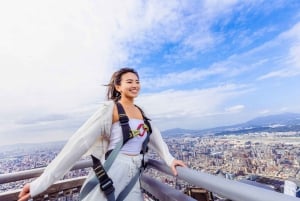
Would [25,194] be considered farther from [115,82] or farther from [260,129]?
[260,129]

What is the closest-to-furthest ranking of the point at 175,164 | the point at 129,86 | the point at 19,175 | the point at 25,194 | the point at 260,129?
the point at 25,194 < the point at 175,164 < the point at 129,86 < the point at 19,175 < the point at 260,129

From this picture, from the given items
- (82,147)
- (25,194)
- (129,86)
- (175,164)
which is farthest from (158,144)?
(25,194)

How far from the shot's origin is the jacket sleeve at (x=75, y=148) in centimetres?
127

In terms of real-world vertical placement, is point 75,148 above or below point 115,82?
below

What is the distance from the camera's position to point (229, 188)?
2.91 ft

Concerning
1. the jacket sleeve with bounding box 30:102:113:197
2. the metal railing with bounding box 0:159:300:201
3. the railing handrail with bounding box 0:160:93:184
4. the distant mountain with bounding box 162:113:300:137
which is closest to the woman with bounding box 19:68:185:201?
the jacket sleeve with bounding box 30:102:113:197

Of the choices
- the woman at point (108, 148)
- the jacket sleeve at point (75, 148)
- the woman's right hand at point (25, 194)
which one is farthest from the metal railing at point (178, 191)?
the woman's right hand at point (25, 194)

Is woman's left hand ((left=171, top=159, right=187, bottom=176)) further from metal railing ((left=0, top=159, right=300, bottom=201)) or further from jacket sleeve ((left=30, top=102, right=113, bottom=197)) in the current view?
jacket sleeve ((left=30, top=102, right=113, bottom=197))

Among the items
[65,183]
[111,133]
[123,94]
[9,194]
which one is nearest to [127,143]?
[111,133]

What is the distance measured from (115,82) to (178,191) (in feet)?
2.82

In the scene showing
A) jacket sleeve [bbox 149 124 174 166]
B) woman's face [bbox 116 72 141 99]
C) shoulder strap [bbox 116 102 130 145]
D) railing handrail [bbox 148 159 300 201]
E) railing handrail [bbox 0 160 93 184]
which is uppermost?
woman's face [bbox 116 72 141 99]

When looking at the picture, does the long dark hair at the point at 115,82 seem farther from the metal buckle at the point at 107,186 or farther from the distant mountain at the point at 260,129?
the distant mountain at the point at 260,129

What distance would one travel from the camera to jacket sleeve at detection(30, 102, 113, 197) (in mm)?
1269

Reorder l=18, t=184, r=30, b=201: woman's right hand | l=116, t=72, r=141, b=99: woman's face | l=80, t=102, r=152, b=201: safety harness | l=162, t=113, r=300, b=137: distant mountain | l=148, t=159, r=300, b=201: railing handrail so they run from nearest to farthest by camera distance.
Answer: l=148, t=159, r=300, b=201: railing handrail, l=18, t=184, r=30, b=201: woman's right hand, l=80, t=102, r=152, b=201: safety harness, l=116, t=72, r=141, b=99: woman's face, l=162, t=113, r=300, b=137: distant mountain
